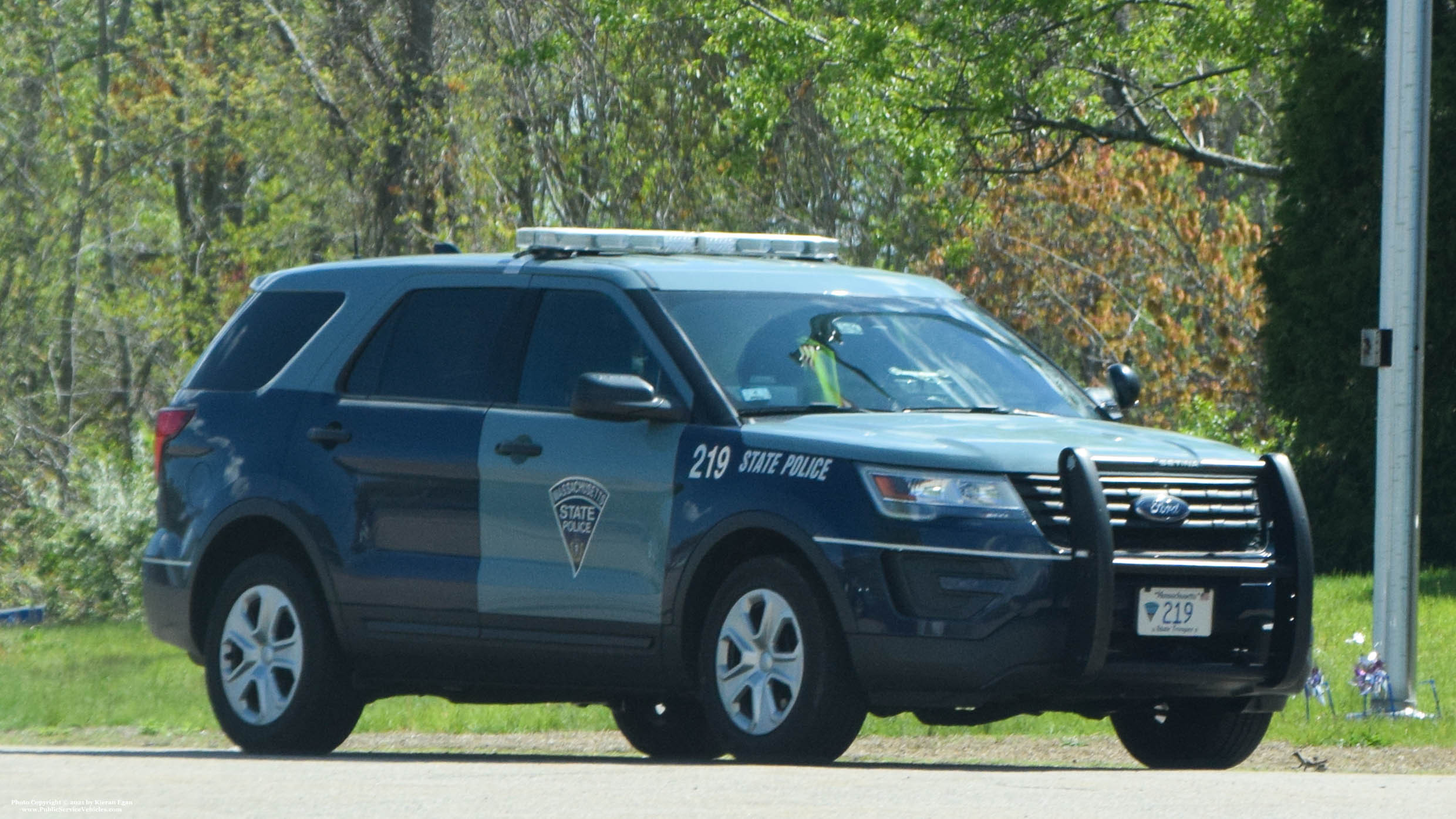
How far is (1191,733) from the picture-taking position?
28.6 feet

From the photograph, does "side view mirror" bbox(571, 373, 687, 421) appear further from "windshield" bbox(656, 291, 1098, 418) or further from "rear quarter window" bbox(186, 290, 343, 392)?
"rear quarter window" bbox(186, 290, 343, 392)

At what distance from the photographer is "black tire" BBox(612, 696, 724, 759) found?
988 centimetres

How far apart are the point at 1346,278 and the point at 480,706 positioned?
8.66 metres

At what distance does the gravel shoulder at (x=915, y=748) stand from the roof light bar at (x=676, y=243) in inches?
78.6

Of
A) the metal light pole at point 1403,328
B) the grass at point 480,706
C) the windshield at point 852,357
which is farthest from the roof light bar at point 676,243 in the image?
the metal light pole at point 1403,328

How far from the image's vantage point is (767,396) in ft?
26.8

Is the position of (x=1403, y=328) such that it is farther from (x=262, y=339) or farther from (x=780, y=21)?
(x=780, y=21)

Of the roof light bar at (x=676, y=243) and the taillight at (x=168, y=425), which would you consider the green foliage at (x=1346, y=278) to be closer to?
the roof light bar at (x=676, y=243)

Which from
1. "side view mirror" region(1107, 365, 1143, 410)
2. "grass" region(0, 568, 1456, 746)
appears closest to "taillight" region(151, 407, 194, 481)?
"grass" region(0, 568, 1456, 746)

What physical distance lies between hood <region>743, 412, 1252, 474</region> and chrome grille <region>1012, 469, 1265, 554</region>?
7 centimetres

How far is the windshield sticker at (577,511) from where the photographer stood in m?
8.26

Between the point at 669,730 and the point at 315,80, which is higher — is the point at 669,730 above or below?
below

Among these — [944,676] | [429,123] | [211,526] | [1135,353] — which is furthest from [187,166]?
[944,676]

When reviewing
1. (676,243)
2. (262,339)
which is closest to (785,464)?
(676,243)
